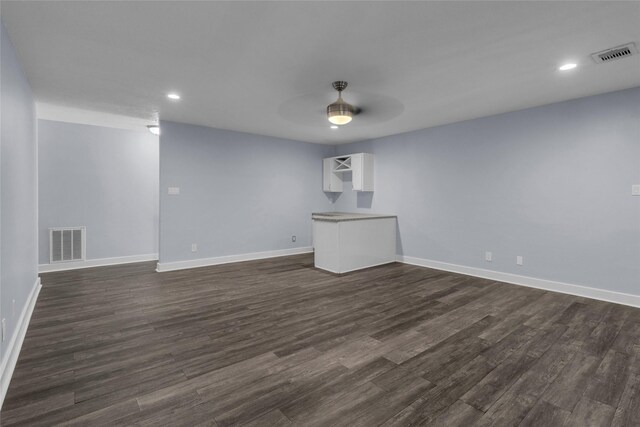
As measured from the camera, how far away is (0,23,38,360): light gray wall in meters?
2.09

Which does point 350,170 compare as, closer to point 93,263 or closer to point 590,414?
point 93,263

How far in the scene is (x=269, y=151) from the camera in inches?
243

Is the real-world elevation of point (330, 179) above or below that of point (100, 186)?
above

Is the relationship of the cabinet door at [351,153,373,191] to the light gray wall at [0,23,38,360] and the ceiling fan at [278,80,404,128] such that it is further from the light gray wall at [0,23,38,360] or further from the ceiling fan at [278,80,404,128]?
the light gray wall at [0,23,38,360]

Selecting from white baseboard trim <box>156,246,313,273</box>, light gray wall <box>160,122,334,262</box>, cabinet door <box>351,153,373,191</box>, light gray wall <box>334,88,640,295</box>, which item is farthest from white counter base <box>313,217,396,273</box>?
light gray wall <box>160,122,334,262</box>

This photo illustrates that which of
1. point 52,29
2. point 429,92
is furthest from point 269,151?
point 52,29

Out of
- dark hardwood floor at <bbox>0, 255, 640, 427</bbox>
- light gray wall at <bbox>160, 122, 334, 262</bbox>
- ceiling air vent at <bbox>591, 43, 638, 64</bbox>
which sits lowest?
dark hardwood floor at <bbox>0, 255, 640, 427</bbox>

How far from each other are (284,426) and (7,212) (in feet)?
8.07

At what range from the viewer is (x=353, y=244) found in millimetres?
5074

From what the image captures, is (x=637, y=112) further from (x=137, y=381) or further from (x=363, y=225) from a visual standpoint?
(x=137, y=381)

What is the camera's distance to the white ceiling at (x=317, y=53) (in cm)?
203

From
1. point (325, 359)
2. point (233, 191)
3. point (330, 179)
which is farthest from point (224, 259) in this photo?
point (325, 359)

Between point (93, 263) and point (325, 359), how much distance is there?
16.1 ft

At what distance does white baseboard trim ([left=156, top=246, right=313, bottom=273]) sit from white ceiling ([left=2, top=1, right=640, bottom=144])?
8.06 ft
